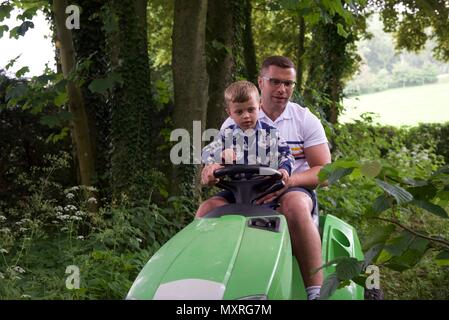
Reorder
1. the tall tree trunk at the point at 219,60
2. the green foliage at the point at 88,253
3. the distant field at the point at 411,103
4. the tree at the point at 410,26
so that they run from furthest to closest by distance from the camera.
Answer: the distant field at the point at 411,103 → the tree at the point at 410,26 → the tall tree trunk at the point at 219,60 → the green foliage at the point at 88,253

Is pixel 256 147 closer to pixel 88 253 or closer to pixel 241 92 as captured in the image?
pixel 241 92

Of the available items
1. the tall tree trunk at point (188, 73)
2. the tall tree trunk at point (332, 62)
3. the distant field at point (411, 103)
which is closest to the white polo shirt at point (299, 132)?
the tall tree trunk at point (188, 73)

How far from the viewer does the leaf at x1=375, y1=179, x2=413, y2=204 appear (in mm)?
2584

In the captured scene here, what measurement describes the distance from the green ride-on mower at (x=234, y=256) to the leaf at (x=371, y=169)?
0.51 m

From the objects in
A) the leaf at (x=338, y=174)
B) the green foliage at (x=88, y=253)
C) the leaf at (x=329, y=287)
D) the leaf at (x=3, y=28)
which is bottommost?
the green foliage at (x=88, y=253)

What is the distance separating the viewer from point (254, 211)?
9.75 feet

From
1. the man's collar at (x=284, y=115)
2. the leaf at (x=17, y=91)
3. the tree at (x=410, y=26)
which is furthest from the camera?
the tree at (x=410, y=26)

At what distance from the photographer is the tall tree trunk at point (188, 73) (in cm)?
630

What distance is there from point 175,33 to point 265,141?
3.16m

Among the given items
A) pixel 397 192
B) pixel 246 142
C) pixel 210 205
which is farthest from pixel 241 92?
pixel 397 192

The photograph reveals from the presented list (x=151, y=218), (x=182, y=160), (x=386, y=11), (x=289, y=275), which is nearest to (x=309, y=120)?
(x=289, y=275)

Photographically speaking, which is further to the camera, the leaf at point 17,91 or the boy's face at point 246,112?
the leaf at point 17,91

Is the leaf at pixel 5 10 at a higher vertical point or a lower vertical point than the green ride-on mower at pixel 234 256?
higher

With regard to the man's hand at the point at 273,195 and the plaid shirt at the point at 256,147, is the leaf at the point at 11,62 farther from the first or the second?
the man's hand at the point at 273,195
